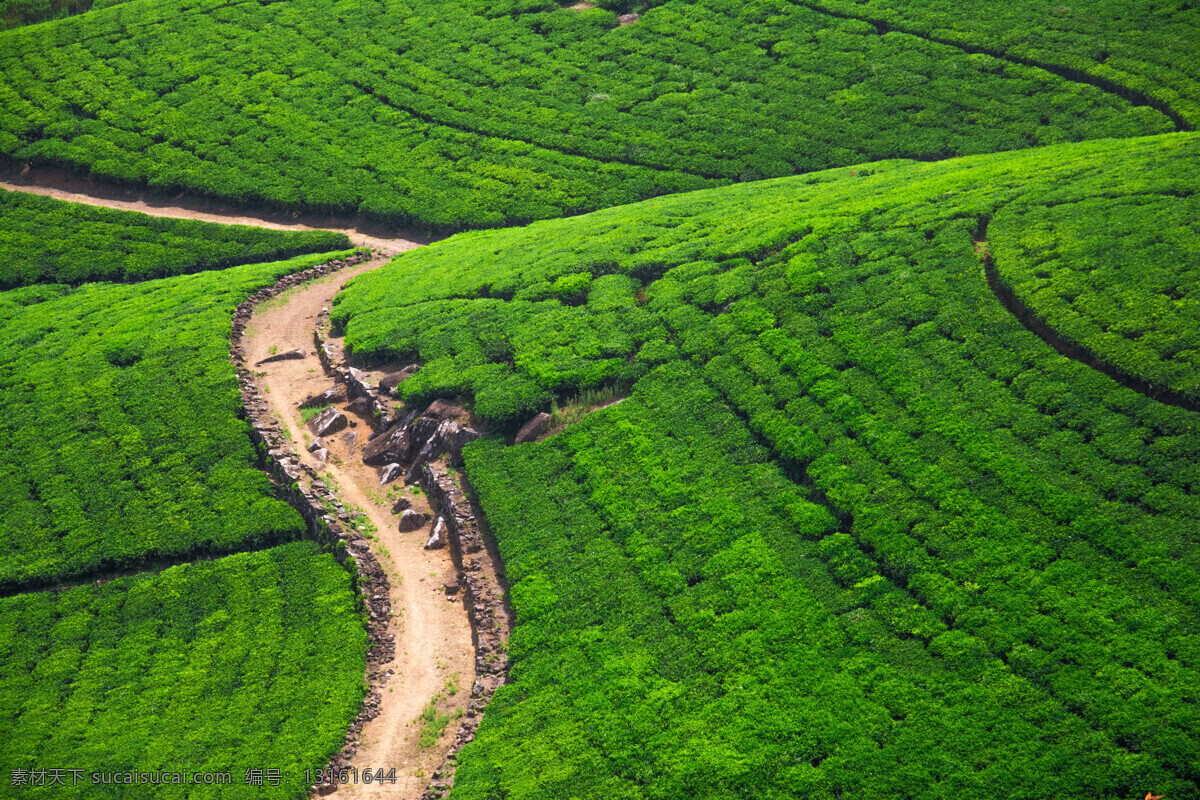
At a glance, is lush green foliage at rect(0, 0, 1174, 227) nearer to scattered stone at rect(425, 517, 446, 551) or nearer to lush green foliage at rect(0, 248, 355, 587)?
lush green foliage at rect(0, 248, 355, 587)

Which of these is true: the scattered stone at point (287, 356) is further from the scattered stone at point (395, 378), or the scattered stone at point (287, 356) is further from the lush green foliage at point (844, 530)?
the scattered stone at point (395, 378)

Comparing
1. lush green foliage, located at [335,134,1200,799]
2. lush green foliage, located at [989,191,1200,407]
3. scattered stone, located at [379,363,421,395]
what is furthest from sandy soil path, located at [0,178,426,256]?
lush green foliage, located at [989,191,1200,407]

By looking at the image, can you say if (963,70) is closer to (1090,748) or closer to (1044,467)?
(1044,467)

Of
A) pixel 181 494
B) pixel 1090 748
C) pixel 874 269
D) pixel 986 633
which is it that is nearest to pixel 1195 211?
pixel 874 269

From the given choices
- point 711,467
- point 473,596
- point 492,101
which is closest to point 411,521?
point 473,596

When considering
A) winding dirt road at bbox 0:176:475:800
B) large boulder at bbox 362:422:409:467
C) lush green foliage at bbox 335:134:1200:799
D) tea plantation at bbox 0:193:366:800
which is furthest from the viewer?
large boulder at bbox 362:422:409:467

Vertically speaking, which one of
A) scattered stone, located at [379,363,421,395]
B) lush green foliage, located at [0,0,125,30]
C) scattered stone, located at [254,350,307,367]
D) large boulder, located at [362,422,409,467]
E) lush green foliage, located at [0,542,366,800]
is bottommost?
lush green foliage, located at [0,542,366,800]
